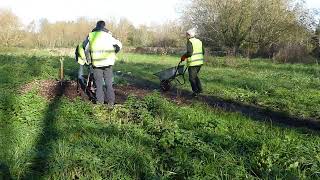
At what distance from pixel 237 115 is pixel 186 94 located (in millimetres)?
3812

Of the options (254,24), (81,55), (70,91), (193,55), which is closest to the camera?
(81,55)

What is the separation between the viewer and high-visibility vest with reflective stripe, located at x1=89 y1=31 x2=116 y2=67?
9.66m

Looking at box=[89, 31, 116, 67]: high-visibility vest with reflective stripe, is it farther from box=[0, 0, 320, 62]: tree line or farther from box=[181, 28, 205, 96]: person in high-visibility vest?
box=[0, 0, 320, 62]: tree line

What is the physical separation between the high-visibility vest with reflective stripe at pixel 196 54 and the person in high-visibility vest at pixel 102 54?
269 cm

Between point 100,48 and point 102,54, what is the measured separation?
145mm

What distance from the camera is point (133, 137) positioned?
675cm

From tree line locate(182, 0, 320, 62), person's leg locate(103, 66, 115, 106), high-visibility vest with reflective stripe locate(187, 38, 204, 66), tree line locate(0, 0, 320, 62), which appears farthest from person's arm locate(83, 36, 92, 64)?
tree line locate(182, 0, 320, 62)

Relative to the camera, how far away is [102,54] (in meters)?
9.69

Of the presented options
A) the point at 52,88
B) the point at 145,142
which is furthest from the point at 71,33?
the point at 145,142

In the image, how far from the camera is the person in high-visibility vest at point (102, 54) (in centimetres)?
966

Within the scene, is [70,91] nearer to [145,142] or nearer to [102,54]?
[102,54]

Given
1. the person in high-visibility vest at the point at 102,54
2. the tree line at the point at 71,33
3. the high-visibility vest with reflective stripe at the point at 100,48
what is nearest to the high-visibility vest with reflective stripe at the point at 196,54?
the person in high-visibility vest at the point at 102,54

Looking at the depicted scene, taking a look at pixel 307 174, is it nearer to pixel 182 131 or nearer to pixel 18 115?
pixel 182 131

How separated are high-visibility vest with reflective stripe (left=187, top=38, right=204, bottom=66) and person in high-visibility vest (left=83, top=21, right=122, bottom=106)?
106 inches
